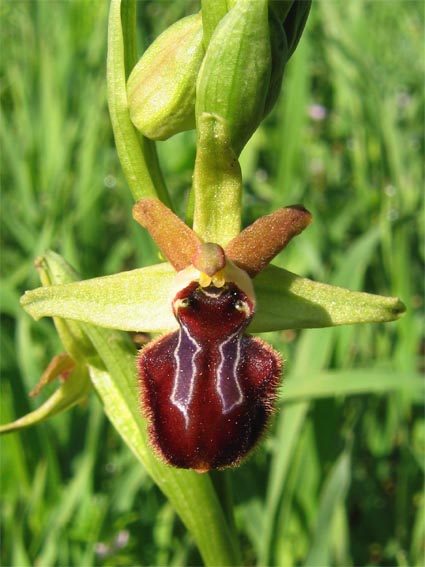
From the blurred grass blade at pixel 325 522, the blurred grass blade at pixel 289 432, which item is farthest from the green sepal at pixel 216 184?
the blurred grass blade at pixel 289 432

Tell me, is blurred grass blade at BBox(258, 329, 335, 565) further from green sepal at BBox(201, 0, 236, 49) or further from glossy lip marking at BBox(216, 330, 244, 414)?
green sepal at BBox(201, 0, 236, 49)

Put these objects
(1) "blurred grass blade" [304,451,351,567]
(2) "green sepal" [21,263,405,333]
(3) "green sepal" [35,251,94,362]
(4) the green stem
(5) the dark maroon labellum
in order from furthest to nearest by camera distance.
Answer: (1) "blurred grass blade" [304,451,351,567], (3) "green sepal" [35,251,94,362], (4) the green stem, (2) "green sepal" [21,263,405,333], (5) the dark maroon labellum

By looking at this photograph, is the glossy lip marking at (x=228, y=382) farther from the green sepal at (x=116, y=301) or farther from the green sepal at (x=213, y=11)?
the green sepal at (x=213, y=11)

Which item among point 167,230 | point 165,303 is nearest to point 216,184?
point 167,230

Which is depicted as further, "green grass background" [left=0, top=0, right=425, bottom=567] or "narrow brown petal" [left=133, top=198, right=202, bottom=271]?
"green grass background" [left=0, top=0, right=425, bottom=567]

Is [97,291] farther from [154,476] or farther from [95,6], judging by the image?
[95,6]

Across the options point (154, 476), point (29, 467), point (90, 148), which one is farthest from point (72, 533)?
point (90, 148)

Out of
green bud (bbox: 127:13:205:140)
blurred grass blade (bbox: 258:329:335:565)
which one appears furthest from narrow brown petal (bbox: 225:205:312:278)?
blurred grass blade (bbox: 258:329:335:565)
